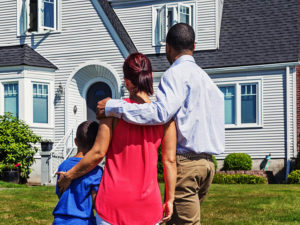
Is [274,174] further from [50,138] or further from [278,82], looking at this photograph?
[50,138]

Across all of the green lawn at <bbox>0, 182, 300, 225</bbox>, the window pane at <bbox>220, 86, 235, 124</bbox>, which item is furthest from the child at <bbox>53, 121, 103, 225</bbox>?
the window pane at <bbox>220, 86, 235, 124</bbox>

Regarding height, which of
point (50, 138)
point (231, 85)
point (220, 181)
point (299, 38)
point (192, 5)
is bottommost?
point (220, 181)

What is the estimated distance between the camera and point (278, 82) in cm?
1745

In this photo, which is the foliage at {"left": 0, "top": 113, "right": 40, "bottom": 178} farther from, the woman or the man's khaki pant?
the woman

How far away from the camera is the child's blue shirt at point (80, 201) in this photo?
3619 mm

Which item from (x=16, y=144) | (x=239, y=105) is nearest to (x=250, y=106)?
(x=239, y=105)

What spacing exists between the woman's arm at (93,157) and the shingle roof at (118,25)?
14.6m

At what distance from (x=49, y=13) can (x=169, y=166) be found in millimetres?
16689

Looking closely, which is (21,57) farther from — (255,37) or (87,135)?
(87,135)

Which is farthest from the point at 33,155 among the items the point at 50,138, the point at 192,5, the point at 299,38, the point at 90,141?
the point at 90,141

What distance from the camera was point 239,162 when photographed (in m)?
17.0

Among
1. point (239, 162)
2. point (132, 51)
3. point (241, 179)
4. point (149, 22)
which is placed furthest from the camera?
point (149, 22)

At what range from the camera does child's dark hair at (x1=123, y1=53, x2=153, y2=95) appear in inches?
136

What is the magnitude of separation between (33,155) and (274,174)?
7969 millimetres
